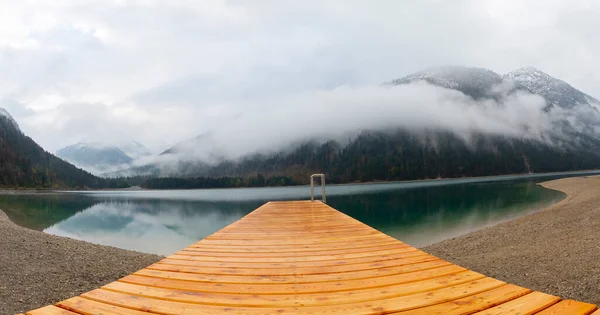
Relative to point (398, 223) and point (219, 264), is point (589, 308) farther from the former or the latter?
point (398, 223)

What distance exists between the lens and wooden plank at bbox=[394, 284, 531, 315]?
8.21 feet

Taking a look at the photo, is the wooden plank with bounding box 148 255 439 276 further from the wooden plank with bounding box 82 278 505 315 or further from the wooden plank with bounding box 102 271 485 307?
the wooden plank with bounding box 82 278 505 315

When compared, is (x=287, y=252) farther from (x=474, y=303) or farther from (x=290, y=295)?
(x=474, y=303)

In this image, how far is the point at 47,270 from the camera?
9.35 meters

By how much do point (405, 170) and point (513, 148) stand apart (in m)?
87.7

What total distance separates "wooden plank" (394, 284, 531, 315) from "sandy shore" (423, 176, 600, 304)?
5.02 m

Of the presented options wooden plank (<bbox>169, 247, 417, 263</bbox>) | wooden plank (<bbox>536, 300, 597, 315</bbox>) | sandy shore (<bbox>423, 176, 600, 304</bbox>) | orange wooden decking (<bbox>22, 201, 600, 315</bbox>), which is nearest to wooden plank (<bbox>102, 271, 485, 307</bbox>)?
orange wooden decking (<bbox>22, 201, 600, 315</bbox>)

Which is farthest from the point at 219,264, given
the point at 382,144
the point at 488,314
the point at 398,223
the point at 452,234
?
the point at 382,144

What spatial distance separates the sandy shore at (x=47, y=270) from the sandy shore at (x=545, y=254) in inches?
455

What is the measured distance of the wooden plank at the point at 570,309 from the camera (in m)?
2.29

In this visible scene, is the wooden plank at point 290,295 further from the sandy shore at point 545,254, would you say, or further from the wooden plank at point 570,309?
the sandy shore at point 545,254

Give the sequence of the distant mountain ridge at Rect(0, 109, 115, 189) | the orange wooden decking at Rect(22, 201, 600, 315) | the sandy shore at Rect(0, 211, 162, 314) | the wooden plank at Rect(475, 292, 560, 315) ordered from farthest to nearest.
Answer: the distant mountain ridge at Rect(0, 109, 115, 189)
the sandy shore at Rect(0, 211, 162, 314)
the orange wooden decking at Rect(22, 201, 600, 315)
the wooden plank at Rect(475, 292, 560, 315)

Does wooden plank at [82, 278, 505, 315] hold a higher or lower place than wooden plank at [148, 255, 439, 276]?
higher

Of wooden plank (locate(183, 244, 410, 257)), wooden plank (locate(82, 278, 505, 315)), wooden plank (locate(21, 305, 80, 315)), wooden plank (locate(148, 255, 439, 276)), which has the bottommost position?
wooden plank (locate(183, 244, 410, 257))
